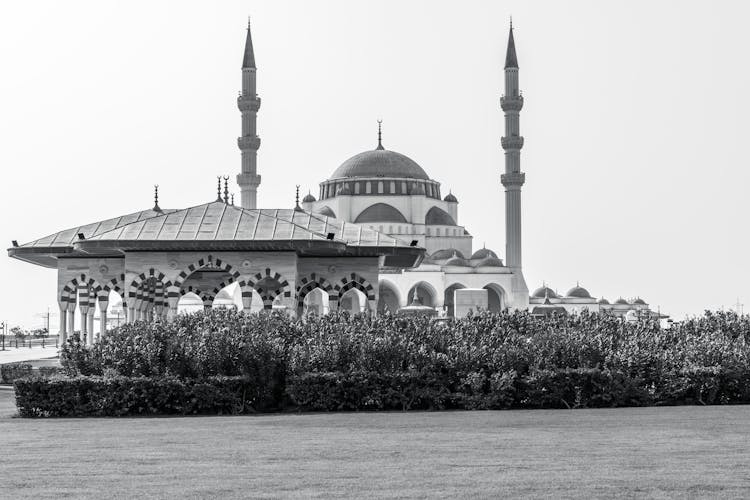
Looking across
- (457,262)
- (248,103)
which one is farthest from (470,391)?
(457,262)

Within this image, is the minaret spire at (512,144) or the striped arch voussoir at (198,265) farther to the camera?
the minaret spire at (512,144)

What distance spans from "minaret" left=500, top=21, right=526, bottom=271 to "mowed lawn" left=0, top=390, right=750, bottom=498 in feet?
189

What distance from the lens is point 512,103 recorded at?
2869 inches

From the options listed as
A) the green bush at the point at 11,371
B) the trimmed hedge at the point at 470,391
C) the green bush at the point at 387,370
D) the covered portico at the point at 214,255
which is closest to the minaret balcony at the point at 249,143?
the covered portico at the point at 214,255

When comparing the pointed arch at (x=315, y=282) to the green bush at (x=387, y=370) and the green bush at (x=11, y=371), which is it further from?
the green bush at (x=387, y=370)

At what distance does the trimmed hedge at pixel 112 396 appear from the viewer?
53.9 feet

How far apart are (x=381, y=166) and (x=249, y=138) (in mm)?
19788

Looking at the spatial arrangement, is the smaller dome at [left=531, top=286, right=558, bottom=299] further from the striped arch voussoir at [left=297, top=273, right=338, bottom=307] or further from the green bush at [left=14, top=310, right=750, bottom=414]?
the green bush at [left=14, top=310, right=750, bottom=414]

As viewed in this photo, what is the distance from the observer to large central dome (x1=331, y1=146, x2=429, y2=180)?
90.4 m

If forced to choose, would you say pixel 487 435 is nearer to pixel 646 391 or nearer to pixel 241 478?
pixel 241 478

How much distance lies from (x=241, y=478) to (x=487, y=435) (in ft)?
12.6

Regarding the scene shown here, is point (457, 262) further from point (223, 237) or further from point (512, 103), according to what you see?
point (223, 237)

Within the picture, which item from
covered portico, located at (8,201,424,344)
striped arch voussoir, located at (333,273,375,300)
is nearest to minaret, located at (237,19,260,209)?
covered portico, located at (8,201,424,344)

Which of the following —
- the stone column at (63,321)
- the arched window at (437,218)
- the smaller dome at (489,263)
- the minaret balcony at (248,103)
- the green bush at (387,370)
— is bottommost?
the green bush at (387,370)
